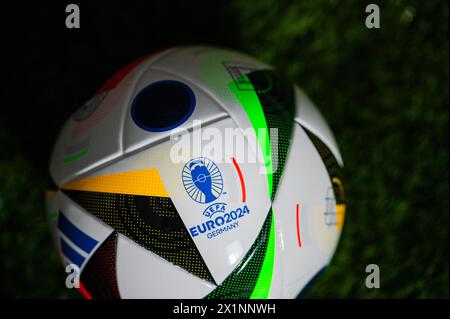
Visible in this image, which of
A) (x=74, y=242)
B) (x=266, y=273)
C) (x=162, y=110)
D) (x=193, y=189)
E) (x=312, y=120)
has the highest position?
(x=162, y=110)

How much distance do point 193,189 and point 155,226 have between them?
182 mm

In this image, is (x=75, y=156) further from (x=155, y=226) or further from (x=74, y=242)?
(x=155, y=226)

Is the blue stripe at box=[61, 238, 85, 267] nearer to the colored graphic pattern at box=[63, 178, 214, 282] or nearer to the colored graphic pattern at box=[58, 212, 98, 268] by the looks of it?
the colored graphic pattern at box=[58, 212, 98, 268]

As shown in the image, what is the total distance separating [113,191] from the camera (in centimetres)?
166

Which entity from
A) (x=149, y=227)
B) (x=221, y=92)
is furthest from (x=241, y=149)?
(x=149, y=227)

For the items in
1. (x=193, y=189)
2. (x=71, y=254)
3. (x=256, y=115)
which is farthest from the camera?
(x=71, y=254)

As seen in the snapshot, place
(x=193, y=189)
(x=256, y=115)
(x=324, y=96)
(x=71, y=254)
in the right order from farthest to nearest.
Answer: (x=324, y=96), (x=71, y=254), (x=256, y=115), (x=193, y=189)

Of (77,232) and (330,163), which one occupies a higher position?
(330,163)

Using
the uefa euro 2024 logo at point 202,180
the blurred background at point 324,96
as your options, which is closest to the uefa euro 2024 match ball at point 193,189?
the uefa euro 2024 logo at point 202,180

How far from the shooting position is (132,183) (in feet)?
5.38

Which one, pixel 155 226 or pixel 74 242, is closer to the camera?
pixel 155 226

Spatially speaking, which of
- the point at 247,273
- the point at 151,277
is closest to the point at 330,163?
the point at 247,273

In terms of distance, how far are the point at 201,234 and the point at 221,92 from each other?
506mm

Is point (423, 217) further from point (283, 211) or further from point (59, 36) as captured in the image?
point (59, 36)
